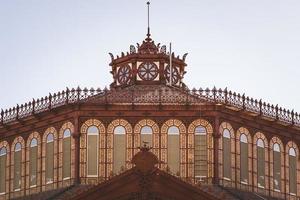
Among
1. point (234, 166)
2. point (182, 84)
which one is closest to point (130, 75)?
point (182, 84)

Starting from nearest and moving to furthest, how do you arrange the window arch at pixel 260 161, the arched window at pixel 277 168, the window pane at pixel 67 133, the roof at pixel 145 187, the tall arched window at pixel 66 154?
1. the roof at pixel 145 187
2. the tall arched window at pixel 66 154
3. the window pane at pixel 67 133
4. the window arch at pixel 260 161
5. the arched window at pixel 277 168

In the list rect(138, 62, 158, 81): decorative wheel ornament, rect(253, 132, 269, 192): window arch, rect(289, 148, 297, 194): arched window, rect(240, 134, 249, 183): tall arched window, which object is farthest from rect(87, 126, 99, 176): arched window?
rect(289, 148, 297, 194): arched window

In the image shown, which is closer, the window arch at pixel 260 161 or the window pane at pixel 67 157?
the window pane at pixel 67 157

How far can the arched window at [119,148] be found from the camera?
252ft

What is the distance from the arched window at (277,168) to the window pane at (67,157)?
13.5 m

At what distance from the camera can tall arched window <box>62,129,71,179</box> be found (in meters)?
77.3

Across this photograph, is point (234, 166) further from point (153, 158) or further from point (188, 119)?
point (153, 158)

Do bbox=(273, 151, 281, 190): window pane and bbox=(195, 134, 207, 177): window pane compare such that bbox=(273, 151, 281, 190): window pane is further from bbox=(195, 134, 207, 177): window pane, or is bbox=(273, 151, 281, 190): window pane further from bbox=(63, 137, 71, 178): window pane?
bbox=(63, 137, 71, 178): window pane

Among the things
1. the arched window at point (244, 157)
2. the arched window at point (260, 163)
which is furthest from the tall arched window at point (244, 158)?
the arched window at point (260, 163)

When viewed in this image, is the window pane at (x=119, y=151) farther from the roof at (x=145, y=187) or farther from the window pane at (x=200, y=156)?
the roof at (x=145, y=187)

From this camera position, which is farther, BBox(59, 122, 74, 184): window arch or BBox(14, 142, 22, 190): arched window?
BBox(14, 142, 22, 190): arched window

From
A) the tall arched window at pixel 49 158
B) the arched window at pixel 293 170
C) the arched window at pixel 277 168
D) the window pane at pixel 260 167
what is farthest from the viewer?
the arched window at pixel 293 170

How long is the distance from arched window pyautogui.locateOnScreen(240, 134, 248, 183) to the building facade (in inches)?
2.4

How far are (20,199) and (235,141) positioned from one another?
549 inches
